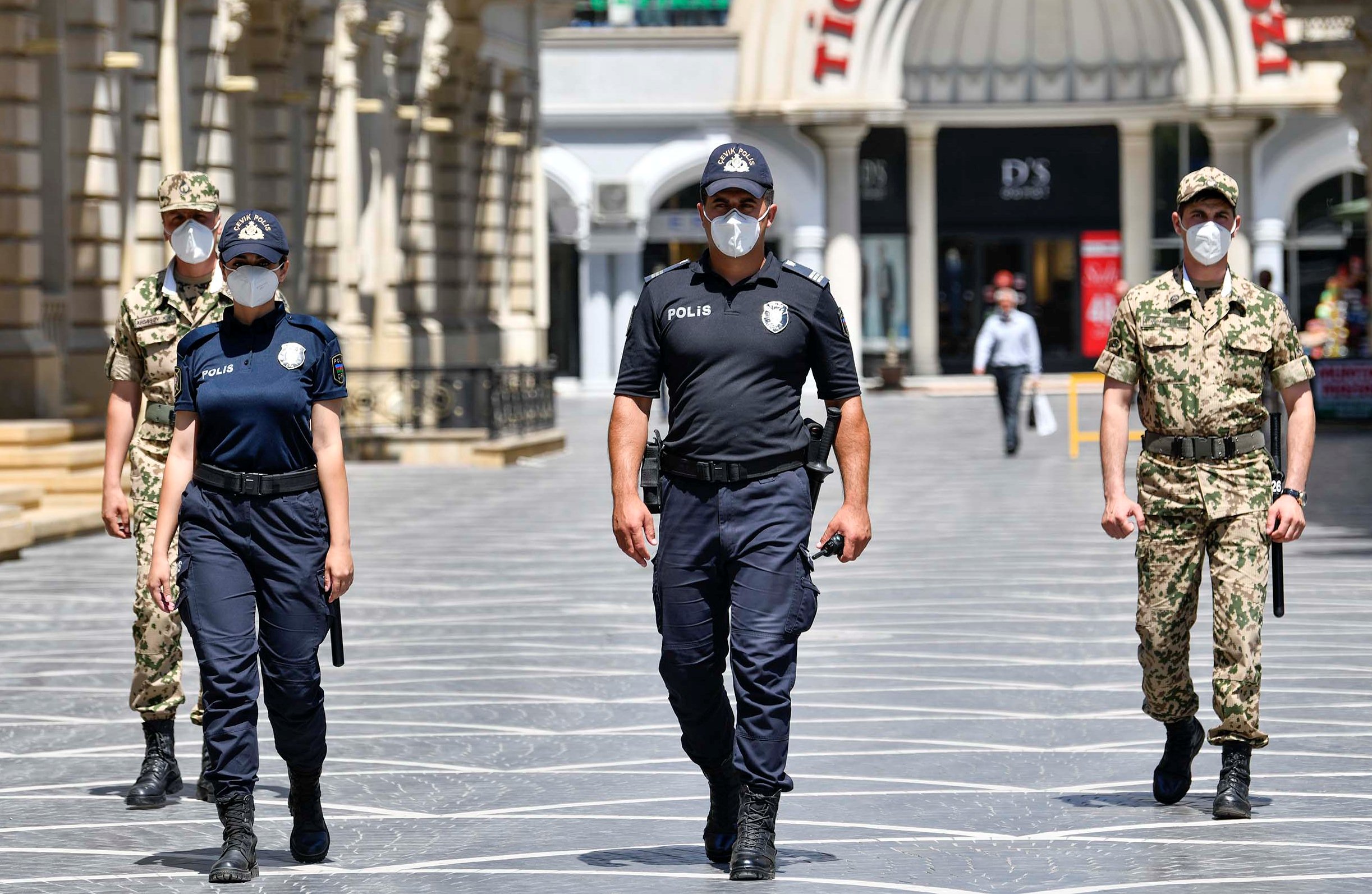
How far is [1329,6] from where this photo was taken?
88.9 ft

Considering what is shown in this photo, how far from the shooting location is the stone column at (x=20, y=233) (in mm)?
20172

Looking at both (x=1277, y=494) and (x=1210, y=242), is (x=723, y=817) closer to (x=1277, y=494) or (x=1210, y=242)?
(x=1277, y=494)

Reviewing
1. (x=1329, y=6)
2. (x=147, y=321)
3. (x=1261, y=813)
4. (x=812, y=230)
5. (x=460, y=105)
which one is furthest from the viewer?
(x=812, y=230)

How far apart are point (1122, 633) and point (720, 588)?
5471mm

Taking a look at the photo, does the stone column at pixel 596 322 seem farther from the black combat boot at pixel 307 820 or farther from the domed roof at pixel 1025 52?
the black combat boot at pixel 307 820

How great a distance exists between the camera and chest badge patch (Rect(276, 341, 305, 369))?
704 cm

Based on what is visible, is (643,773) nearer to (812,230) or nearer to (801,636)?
(801,636)

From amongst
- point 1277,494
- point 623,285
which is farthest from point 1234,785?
point 623,285

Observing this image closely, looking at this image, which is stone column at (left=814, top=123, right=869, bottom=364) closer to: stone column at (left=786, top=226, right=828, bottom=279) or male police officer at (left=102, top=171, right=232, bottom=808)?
stone column at (left=786, top=226, right=828, bottom=279)

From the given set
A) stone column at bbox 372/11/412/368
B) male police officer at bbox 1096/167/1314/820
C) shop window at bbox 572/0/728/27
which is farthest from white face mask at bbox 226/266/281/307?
shop window at bbox 572/0/728/27

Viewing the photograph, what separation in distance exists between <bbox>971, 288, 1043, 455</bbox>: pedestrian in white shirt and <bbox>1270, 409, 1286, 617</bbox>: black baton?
1714 centimetres

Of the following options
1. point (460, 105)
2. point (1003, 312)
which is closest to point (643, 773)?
point (1003, 312)

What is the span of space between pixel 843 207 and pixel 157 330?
38512mm

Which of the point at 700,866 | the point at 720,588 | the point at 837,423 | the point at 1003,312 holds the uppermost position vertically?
the point at 1003,312
